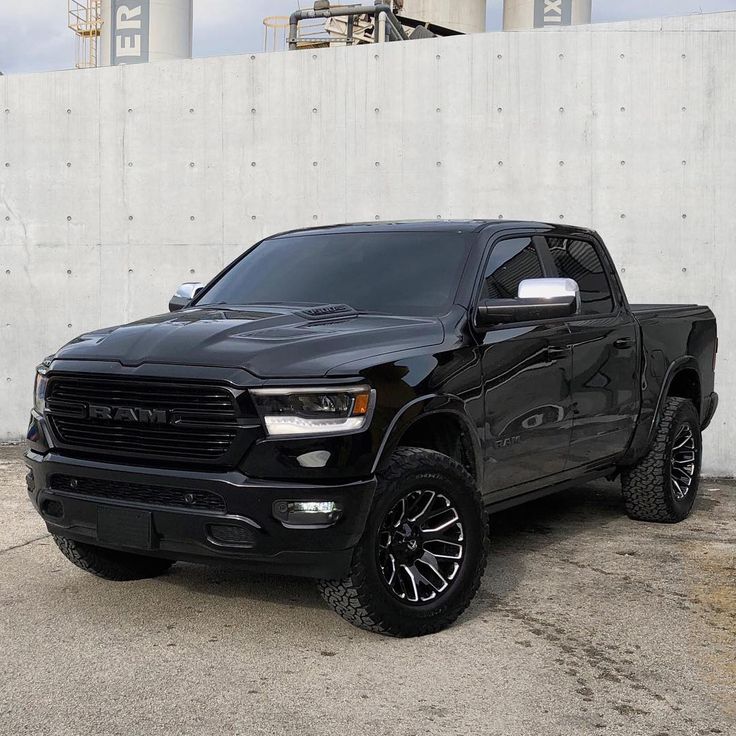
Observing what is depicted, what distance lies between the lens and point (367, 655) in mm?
4211

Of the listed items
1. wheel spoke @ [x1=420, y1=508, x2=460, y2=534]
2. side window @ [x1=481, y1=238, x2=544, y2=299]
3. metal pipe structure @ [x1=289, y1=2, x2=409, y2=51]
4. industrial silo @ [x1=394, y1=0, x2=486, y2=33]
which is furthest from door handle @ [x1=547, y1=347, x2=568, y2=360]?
industrial silo @ [x1=394, y1=0, x2=486, y2=33]

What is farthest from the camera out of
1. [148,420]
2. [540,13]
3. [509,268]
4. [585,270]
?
[540,13]

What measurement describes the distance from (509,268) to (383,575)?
74.6 inches

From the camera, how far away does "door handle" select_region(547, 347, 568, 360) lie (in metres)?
5.46

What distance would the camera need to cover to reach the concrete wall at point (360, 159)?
9.05m

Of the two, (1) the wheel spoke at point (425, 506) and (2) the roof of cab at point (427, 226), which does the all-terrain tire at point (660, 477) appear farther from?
(1) the wheel spoke at point (425, 506)

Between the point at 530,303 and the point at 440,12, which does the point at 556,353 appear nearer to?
the point at 530,303

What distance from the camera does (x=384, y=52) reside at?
381 inches

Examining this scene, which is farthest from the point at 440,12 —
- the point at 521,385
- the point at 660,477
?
the point at 521,385

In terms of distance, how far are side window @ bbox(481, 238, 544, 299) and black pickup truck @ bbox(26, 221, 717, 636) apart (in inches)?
0.5

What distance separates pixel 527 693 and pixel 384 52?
711 cm

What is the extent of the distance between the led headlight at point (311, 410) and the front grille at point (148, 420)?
13 centimetres

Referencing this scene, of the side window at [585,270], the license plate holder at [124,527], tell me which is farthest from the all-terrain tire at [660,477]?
the license plate holder at [124,527]

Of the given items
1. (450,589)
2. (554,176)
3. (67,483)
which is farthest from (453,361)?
(554,176)
